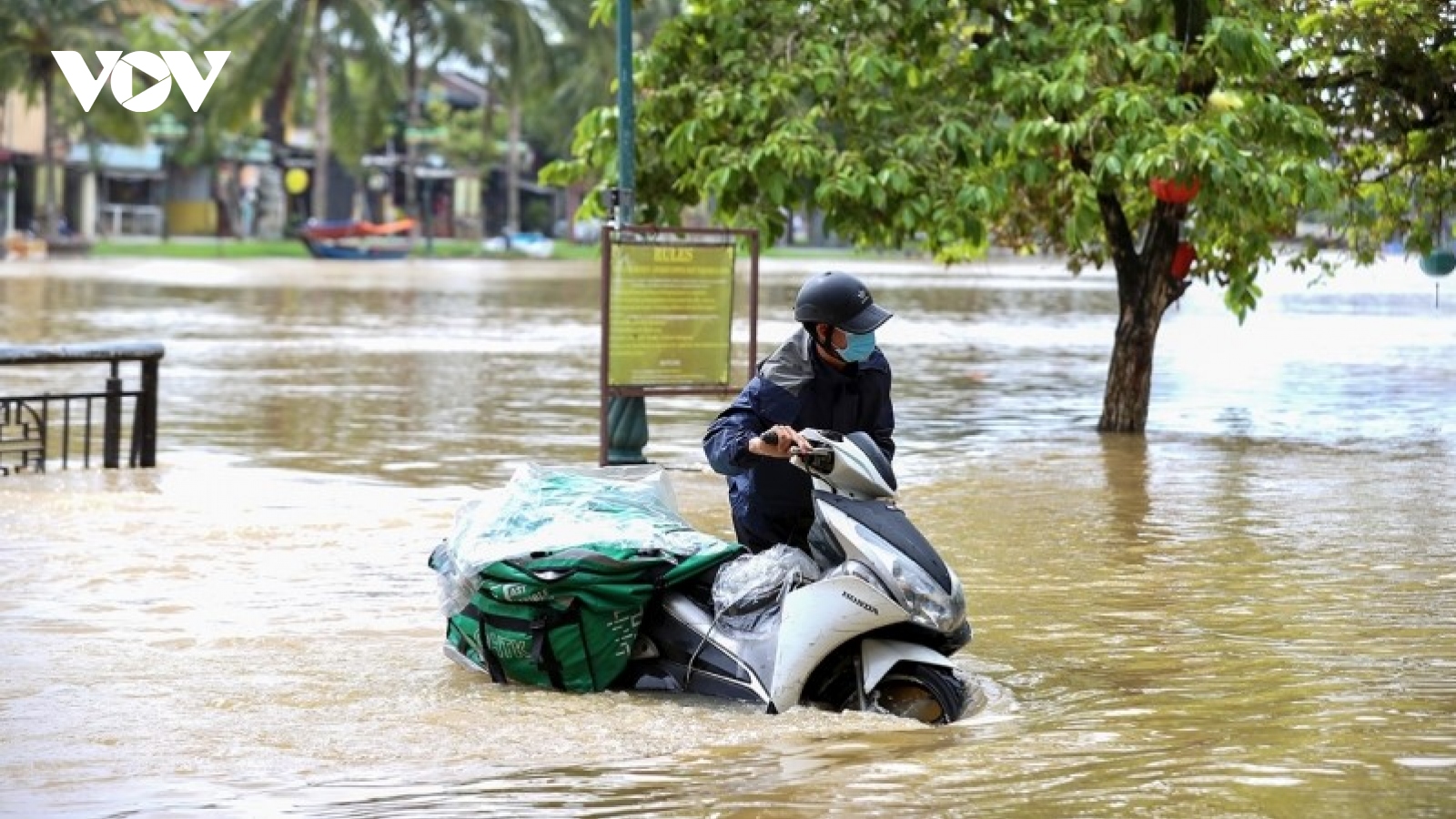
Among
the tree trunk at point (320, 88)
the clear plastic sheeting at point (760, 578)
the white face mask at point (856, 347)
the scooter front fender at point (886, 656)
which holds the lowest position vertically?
the scooter front fender at point (886, 656)

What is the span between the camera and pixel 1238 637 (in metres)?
8.59

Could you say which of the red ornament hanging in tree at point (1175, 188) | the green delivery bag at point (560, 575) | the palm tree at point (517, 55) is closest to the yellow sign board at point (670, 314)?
the red ornament hanging in tree at point (1175, 188)

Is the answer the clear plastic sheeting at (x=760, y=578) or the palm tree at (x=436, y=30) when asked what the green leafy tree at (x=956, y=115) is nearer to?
the clear plastic sheeting at (x=760, y=578)

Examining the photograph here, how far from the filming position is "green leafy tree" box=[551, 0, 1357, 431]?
14.7 m

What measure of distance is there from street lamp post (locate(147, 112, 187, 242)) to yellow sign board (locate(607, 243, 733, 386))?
6976 cm

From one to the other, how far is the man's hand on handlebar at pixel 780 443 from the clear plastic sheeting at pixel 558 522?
19.5 inches

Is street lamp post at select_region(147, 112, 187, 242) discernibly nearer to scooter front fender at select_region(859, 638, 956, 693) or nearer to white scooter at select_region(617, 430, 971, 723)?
white scooter at select_region(617, 430, 971, 723)

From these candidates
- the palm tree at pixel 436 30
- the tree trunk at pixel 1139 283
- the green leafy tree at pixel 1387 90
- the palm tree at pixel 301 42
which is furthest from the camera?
the palm tree at pixel 436 30

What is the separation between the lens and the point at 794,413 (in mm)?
7312

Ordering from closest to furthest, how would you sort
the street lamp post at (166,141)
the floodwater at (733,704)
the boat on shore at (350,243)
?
the floodwater at (733,704) → the boat on shore at (350,243) → the street lamp post at (166,141)

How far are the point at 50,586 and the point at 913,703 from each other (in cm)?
446

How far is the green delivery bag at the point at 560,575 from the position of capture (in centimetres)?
718

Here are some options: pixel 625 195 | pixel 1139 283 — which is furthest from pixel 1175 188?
pixel 625 195

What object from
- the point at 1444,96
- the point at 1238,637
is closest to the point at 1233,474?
the point at 1444,96
